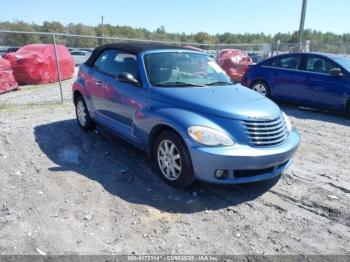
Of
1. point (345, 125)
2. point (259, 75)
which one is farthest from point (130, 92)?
point (259, 75)

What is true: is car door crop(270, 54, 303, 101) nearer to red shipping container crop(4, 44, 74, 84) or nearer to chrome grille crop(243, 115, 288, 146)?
chrome grille crop(243, 115, 288, 146)

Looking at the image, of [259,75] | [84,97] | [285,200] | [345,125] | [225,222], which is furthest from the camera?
[259,75]

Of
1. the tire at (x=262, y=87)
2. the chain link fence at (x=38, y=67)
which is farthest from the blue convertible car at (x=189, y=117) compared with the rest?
the chain link fence at (x=38, y=67)

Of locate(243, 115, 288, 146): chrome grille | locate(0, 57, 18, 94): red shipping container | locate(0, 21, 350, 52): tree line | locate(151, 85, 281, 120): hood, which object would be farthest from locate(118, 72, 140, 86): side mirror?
locate(0, 57, 18, 94): red shipping container

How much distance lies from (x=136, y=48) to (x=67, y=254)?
3.18m

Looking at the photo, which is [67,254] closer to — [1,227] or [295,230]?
[1,227]

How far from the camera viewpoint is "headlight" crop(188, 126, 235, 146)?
12.5 ft

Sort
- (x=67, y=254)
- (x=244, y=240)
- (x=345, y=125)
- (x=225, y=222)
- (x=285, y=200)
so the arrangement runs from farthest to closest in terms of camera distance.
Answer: (x=345, y=125), (x=285, y=200), (x=225, y=222), (x=244, y=240), (x=67, y=254)

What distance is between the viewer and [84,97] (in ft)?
20.6

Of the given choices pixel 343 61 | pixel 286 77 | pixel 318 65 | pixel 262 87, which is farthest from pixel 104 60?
pixel 343 61

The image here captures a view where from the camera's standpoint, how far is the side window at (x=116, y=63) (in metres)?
5.05

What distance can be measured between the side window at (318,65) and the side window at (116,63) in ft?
19.0

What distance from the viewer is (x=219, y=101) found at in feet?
13.9

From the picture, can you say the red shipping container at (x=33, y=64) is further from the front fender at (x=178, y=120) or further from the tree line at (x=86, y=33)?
the front fender at (x=178, y=120)
